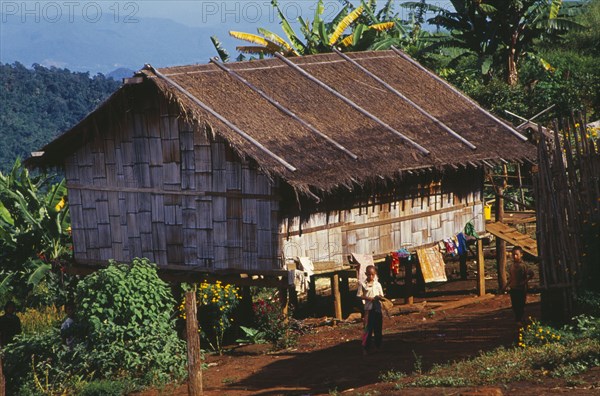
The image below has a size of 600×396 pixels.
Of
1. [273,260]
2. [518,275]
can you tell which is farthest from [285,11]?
[518,275]

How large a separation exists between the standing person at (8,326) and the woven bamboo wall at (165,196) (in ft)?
10.6

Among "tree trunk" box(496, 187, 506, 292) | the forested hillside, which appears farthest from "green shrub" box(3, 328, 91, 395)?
the forested hillside

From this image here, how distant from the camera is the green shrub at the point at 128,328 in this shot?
16.9 meters

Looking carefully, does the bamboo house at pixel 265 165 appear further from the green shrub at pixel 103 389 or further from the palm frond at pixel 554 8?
the palm frond at pixel 554 8

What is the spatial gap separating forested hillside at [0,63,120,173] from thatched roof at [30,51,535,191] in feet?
174

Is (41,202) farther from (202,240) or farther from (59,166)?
(202,240)

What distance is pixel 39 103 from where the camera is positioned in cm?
8394

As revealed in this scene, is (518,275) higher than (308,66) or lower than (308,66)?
lower

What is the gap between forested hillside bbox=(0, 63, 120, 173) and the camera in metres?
76.8

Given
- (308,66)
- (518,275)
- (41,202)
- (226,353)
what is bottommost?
(226,353)

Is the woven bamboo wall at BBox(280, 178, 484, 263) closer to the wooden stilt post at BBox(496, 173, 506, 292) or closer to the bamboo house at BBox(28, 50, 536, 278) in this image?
the bamboo house at BBox(28, 50, 536, 278)

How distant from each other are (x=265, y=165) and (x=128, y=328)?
3.82 m

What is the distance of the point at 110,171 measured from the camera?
21672mm

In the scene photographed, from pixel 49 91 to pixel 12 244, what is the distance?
204 ft
